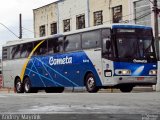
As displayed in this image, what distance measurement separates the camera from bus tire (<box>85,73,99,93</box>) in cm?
2484

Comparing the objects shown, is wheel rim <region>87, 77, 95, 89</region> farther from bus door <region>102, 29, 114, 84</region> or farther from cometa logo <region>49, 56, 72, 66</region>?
cometa logo <region>49, 56, 72, 66</region>

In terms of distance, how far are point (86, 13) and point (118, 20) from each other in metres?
4.80

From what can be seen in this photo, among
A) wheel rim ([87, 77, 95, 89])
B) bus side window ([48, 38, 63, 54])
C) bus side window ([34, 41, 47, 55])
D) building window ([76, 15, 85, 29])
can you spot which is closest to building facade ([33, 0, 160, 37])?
building window ([76, 15, 85, 29])

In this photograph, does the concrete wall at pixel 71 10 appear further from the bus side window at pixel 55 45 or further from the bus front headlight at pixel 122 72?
the bus front headlight at pixel 122 72

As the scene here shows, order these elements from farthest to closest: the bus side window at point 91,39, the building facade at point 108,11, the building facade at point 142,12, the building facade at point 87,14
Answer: the building facade at point 108,11 → the building facade at point 87,14 → the building facade at point 142,12 → the bus side window at point 91,39

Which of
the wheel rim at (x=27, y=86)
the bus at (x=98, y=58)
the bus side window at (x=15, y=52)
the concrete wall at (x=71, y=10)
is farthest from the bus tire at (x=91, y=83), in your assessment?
the concrete wall at (x=71, y=10)

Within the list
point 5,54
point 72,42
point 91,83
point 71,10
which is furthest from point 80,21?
point 91,83

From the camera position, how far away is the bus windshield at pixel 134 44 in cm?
2394

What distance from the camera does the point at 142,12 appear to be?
1560 inches

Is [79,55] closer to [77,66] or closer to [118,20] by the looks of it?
[77,66]

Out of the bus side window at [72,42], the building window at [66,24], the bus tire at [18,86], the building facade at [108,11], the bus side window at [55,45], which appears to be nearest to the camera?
the bus side window at [72,42]

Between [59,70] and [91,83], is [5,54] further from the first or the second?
[91,83]

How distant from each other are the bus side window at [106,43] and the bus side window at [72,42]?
2055 mm

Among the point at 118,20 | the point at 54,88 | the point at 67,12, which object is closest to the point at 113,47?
the point at 54,88
